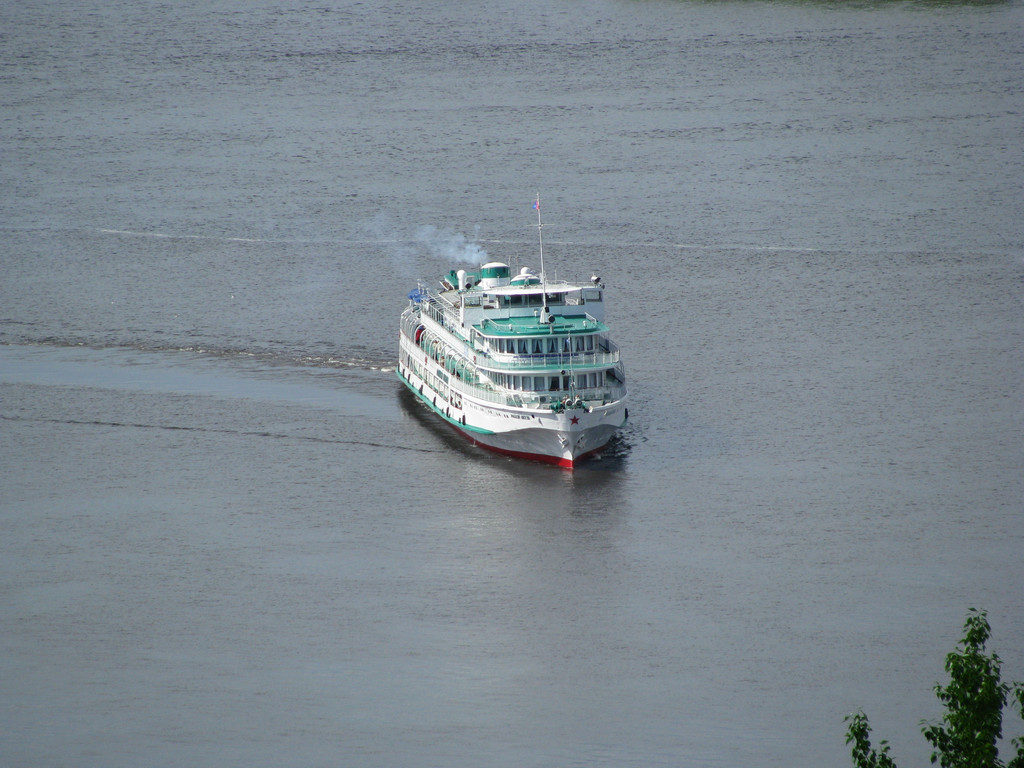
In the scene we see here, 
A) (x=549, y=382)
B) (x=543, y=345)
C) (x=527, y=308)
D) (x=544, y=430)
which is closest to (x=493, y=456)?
(x=544, y=430)

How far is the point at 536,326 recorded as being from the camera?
224 feet

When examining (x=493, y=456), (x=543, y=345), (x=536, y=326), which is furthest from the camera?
(x=536, y=326)

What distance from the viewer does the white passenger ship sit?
65.5 meters

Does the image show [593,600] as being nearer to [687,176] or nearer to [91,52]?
[687,176]

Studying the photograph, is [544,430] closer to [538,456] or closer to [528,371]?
[538,456]

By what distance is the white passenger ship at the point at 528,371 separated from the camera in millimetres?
65500

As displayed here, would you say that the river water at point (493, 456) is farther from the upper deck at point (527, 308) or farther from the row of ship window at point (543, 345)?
the upper deck at point (527, 308)

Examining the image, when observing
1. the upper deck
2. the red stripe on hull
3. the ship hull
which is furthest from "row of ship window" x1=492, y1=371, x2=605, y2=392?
the red stripe on hull

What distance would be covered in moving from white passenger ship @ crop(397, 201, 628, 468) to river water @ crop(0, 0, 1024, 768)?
183 centimetres

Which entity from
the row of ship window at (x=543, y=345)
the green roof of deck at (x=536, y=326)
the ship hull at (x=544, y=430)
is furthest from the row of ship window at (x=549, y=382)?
the green roof of deck at (x=536, y=326)

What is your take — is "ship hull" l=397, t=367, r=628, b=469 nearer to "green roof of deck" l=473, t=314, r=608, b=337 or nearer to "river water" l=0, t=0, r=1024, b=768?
"river water" l=0, t=0, r=1024, b=768

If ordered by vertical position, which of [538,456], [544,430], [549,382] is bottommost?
[538,456]

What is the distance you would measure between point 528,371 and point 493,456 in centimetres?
458

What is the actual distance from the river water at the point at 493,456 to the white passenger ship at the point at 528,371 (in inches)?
71.9
